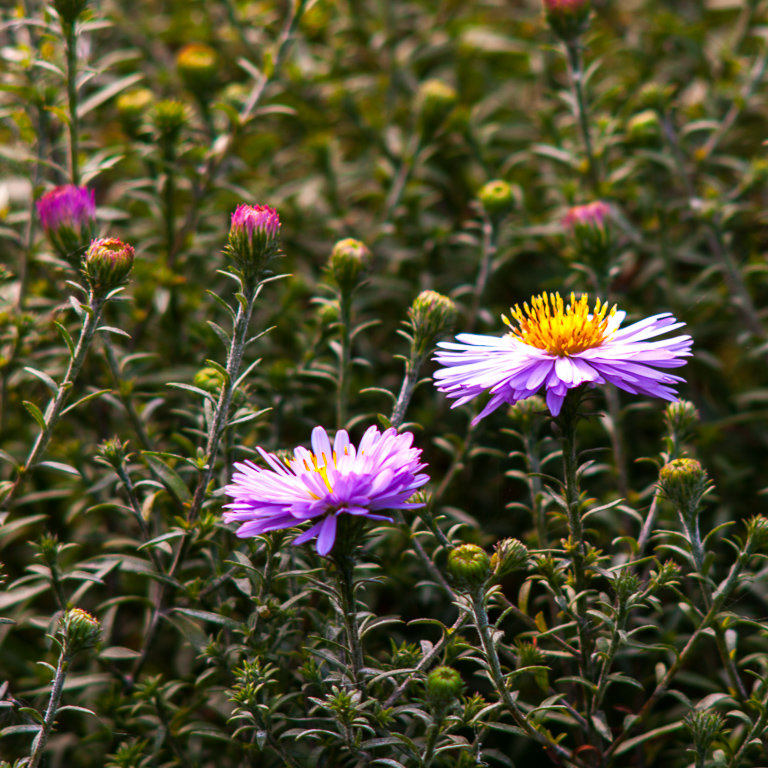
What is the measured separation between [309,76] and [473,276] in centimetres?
99

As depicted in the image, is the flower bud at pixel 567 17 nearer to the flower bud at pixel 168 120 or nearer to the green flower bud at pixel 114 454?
the flower bud at pixel 168 120

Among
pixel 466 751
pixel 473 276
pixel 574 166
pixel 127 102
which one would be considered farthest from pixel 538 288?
pixel 466 751

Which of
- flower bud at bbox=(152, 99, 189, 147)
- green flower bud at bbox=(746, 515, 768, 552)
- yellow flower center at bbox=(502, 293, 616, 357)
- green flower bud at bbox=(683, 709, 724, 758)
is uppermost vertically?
flower bud at bbox=(152, 99, 189, 147)

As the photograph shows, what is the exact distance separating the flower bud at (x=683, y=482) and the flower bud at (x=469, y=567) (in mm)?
391

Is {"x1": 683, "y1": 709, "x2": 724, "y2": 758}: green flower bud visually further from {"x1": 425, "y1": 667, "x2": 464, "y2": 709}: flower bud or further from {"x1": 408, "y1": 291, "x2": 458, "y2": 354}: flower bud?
{"x1": 408, "y1": 291, "x2": 458, "y2": 354}: flower bud

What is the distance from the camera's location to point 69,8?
1852 mm

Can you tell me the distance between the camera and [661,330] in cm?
148

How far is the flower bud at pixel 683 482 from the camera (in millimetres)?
1421

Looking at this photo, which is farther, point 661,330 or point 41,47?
point 41,47

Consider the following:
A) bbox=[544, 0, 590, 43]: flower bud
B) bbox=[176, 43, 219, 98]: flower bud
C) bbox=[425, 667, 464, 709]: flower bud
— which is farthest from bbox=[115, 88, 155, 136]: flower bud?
bbox=[425, 667, 464, 709]: flower bud

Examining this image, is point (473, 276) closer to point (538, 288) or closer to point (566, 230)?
point (538, 288)

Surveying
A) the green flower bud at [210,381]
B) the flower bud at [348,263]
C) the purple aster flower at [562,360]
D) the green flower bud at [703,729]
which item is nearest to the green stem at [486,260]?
the flower bud at [348,263]

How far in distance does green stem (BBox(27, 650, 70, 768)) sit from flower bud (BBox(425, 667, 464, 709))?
636mm

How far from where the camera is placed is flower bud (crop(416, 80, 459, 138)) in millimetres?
2475
